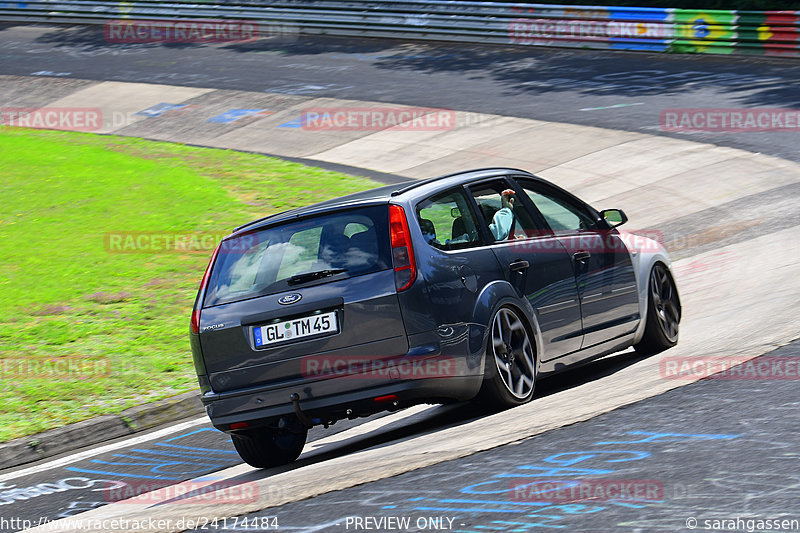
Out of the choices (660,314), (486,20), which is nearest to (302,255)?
(660,314)

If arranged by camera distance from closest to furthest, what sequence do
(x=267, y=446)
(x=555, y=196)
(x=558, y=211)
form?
1. (x=267, y=446)
2. (x=558, y=211)
3. (x=555, y=196)

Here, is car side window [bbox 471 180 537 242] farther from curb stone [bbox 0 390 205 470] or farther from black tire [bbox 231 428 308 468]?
curb stone [bbox 0 390 205 470]

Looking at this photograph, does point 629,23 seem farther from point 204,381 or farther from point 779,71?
point 204,381

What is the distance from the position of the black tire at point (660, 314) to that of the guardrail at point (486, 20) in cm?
1794

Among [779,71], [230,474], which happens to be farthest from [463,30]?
[230,474]

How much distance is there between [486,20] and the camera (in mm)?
29859

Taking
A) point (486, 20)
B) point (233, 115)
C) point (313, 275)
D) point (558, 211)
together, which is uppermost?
point (313, 275)

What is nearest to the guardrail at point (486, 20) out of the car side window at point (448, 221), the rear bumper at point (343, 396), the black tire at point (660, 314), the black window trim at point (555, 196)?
the black tire at point (660, 314)

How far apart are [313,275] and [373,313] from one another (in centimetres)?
46

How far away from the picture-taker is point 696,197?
16078 mm

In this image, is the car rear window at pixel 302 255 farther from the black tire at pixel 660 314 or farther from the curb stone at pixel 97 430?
the black tire at pixel 660 314

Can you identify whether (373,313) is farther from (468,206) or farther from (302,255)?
(468,206)

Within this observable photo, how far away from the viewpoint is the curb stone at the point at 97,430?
27.2ft

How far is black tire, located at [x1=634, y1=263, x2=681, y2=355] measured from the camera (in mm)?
8656
